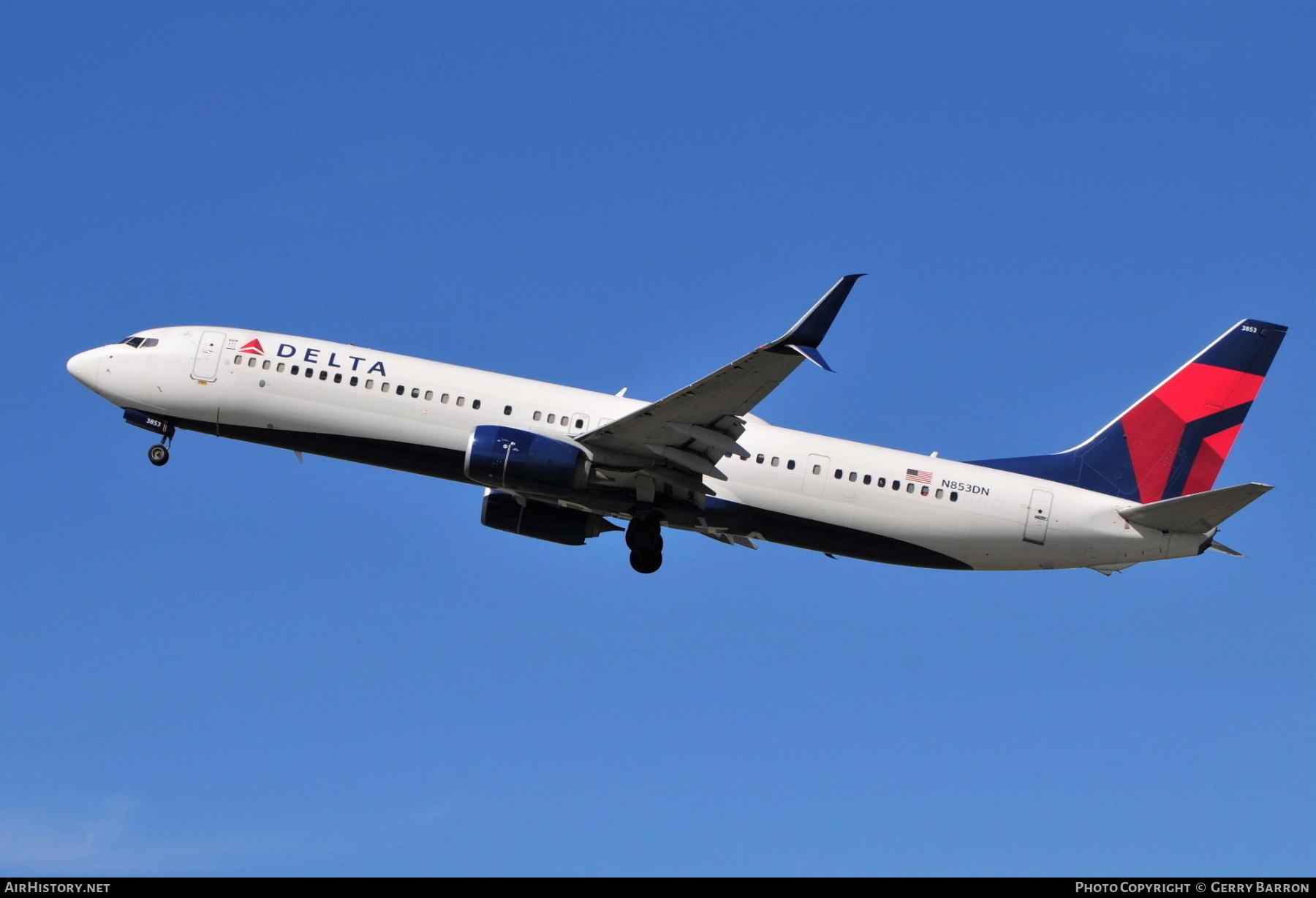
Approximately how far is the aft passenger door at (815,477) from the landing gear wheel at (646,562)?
4362 mm

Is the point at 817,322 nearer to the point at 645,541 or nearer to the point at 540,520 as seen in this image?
the point at 645,541

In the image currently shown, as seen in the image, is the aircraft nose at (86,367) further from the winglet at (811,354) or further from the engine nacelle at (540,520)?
the winglet at (811,354)

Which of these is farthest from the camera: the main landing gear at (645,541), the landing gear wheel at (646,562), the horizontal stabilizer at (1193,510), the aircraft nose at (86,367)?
the aircraft nose at (86,367)

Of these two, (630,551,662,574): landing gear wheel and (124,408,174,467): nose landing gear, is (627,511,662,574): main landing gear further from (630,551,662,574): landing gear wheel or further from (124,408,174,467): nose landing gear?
(124,408,174,467): nose landing gear

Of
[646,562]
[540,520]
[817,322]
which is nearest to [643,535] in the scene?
[646,562]

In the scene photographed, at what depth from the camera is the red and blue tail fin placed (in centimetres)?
3656

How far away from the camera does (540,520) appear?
1458 inches

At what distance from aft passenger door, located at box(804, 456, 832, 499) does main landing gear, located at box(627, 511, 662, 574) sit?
4.11 metres

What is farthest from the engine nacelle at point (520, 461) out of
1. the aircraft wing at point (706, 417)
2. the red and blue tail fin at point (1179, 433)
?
the red and blue tail fin at point (1179, 433)

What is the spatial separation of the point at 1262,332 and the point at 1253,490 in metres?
10.00

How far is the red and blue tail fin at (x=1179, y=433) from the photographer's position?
120 feet

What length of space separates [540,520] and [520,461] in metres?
5.59

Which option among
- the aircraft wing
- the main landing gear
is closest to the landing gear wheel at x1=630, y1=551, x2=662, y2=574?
the main landing gear

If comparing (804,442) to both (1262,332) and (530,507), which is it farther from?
(1262,332)
